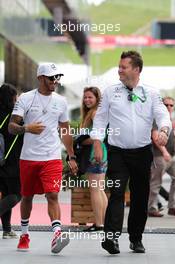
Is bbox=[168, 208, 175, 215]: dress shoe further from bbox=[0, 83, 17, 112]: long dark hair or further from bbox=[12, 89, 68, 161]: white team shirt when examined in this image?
bbox=[12, 89, 68, 161]: white team shirt

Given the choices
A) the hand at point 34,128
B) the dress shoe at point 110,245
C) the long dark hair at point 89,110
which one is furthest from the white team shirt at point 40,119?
the long dark hair at point 89,110

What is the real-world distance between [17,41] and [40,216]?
50.6 ft

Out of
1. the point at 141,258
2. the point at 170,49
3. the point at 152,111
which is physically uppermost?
the point at 170,49

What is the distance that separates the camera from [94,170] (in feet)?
38.4

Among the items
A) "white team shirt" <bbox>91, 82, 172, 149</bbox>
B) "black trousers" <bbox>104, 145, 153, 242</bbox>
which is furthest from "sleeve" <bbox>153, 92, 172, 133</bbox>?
"black trousers" <bbox>104, 145, 153, 242</bbox>

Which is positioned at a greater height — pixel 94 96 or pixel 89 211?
pixel 94 96

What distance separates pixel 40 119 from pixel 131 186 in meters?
1.06

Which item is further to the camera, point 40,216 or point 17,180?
point 40,216

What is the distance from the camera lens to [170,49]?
13725 centimetres

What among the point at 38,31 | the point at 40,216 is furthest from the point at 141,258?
the point at 38,31

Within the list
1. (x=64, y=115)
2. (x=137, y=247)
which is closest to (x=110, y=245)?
(x=137, y=247)

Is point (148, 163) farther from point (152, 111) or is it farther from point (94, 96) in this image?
point (94, 96)

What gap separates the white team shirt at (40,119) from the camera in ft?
31.7

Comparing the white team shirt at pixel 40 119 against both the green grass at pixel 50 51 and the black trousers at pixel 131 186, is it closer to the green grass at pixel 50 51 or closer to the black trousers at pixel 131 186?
the black trousers at pixel 131 186
